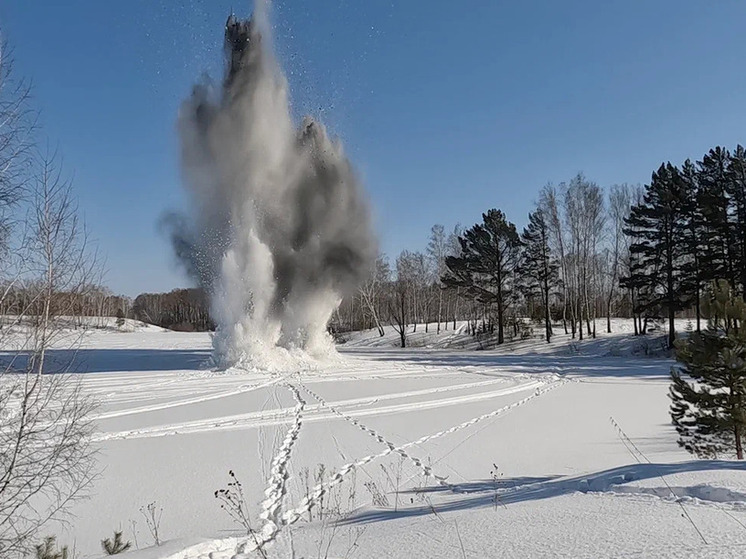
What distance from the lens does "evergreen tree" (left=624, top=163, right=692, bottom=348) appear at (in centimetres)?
3281

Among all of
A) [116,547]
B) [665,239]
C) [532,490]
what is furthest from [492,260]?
[116,547]

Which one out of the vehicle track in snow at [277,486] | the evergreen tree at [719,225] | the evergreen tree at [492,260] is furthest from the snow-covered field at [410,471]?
the evergreen tree at [492,260]

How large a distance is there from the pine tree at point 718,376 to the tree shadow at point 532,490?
328 cm

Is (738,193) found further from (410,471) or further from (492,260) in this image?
(410,471)

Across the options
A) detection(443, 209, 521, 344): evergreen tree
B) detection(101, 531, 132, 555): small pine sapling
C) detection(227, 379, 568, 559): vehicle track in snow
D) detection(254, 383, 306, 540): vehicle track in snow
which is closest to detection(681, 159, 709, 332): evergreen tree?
detection(443, 209, 521, 344): evergreen tree

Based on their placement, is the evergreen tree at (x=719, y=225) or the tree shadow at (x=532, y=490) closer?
the tree shadow at (x=532, y=490)

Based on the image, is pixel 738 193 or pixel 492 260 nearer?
pixel 738 193

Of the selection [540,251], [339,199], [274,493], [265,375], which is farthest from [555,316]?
[274,493]

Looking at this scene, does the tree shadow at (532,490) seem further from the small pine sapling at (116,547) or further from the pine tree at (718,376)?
the pine tree at (718,376)

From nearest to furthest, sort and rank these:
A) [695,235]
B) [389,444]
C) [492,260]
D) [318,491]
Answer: [318,491] < [389,444] < [695,235] < [492,260]

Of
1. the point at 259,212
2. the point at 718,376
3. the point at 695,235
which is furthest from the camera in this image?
the point at 695,235

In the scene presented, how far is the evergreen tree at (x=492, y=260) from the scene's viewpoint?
137ft

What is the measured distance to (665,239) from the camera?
33969 mm

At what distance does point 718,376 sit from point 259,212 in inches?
831
